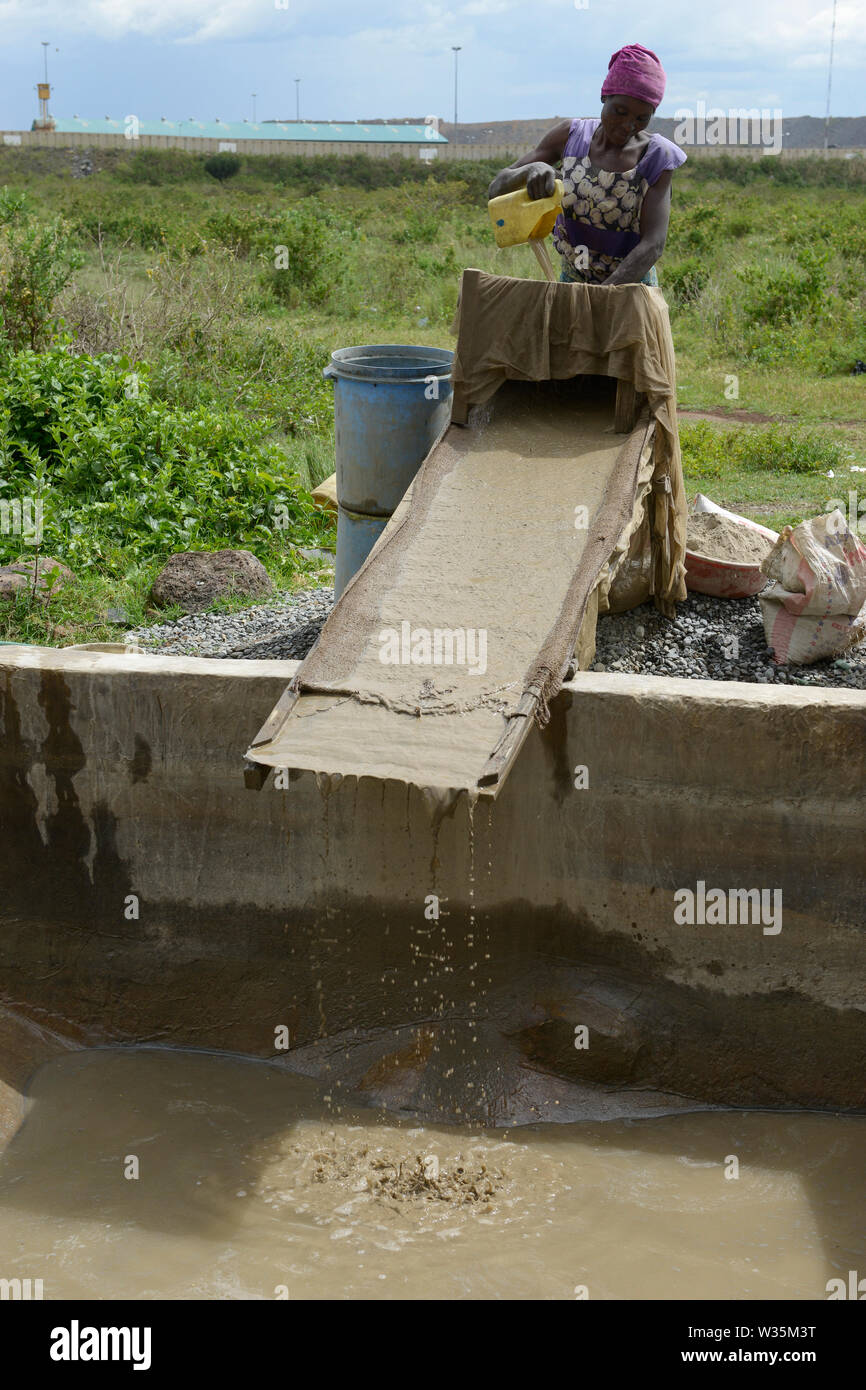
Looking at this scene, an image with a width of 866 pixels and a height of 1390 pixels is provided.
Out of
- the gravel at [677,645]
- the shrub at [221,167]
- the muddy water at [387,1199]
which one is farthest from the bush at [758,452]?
the shrub at [221,167]

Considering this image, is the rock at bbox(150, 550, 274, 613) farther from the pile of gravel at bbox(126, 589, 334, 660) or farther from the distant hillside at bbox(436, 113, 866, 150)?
the distant hillside at bbox(436, 113, 866, 150)

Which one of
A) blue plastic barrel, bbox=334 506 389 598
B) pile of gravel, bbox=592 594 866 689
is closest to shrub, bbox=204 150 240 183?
blue plastic barrel, bbox=334 506 389 598

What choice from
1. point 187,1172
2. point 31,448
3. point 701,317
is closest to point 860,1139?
point 187,1172

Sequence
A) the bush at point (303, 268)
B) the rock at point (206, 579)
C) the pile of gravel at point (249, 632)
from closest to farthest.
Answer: the pile of gravel at point (249, 632)
the rock at point (206, 579)
the bush at point (303, 268)

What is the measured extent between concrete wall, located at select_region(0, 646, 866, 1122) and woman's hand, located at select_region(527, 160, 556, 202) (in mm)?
1991

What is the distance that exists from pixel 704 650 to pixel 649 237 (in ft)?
5.01

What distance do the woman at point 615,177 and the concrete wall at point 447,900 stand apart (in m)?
2.01

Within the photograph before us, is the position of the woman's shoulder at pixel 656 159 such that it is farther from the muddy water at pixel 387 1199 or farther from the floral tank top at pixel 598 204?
the muddy water at pixel 387 1199

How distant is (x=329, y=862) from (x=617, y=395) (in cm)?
189

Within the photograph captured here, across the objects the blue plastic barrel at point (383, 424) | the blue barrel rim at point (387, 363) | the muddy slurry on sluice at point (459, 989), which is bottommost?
the muddy slurry on sluice at point (459, 989)

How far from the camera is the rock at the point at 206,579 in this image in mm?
5898

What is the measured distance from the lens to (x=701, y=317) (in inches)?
511

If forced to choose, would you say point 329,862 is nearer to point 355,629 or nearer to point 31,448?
point 355,629

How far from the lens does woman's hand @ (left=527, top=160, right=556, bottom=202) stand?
171 inches
